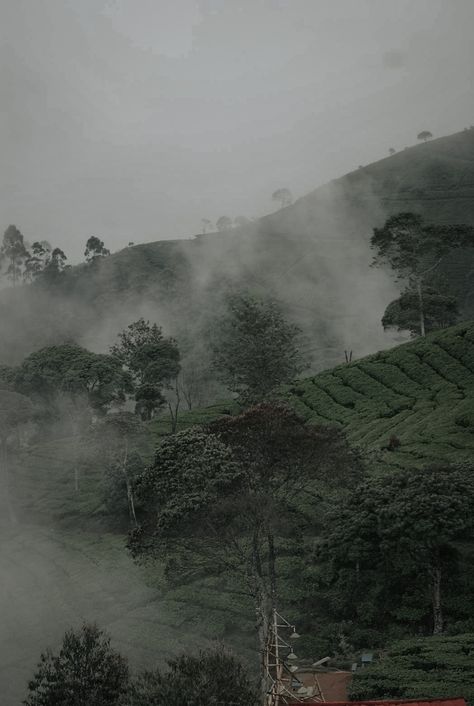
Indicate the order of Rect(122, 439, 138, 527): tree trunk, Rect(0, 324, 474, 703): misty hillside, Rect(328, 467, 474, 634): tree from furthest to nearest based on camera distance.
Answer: Rect(122, 439, 138, 527): tree trunk
Rect(0, 324, 474, 703): misty hillside
Rect(328, 467, 474, 634): tree

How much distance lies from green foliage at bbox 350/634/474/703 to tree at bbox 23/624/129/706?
9255mm

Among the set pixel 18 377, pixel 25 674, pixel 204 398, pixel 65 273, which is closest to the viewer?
pixel 25 674

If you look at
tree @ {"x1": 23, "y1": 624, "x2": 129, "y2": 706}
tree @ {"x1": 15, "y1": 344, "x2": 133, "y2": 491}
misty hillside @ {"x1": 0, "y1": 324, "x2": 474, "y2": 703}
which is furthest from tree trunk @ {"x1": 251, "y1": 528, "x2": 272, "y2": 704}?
tree @ {"x1": 15, "y1": 344, "x2": 133, "y2": 491}

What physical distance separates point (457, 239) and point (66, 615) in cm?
6686

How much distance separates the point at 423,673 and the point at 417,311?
63538 mm

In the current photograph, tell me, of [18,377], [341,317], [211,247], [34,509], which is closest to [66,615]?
[34,509]

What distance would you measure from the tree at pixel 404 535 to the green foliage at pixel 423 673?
337 centimetres

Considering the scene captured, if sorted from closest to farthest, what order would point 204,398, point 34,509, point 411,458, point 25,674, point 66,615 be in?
point 25,674
point 66,615
point 411,458
point 34,509
point 204,398

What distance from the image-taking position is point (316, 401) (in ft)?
220

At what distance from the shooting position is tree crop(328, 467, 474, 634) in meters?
29.3

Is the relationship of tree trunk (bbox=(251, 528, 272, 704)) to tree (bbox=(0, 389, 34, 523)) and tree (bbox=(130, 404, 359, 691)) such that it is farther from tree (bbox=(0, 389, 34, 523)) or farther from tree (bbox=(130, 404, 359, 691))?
tree (bbox=(0, 389, 34, 523))

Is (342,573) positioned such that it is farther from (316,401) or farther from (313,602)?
(316,401)

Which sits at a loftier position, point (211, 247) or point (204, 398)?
point (211, 247)

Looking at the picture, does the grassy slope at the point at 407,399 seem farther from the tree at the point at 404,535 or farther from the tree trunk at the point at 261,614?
the tree trunk at the point at 261,614
